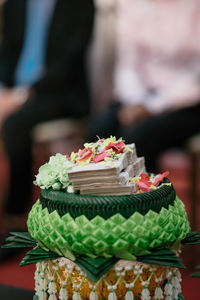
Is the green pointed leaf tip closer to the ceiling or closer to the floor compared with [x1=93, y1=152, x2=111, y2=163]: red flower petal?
closer to the floor

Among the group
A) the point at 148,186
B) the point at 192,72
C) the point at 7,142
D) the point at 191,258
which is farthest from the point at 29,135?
the point at 148,186

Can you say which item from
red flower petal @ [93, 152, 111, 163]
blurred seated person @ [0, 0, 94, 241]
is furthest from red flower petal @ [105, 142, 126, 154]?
blurred seated person @ [0, 0, 94, 241]

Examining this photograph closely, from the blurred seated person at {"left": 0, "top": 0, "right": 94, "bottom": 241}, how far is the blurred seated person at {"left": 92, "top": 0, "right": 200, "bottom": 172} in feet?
0.76

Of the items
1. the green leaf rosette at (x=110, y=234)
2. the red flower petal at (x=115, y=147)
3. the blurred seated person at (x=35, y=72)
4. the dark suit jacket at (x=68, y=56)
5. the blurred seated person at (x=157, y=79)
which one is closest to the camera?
the green leaf rosette at (x=110, y=234)

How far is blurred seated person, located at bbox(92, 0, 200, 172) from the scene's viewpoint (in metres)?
1.87

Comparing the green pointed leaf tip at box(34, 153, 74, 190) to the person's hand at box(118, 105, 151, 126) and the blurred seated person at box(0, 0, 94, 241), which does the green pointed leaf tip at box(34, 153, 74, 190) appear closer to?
the person's hand at box(118, 105, 151, 126)

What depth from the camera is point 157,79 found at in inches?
79.7

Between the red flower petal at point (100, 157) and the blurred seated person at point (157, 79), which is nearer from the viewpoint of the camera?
the red flower petal at point (100, 157)

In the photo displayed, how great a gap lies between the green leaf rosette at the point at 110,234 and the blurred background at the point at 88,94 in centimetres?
96

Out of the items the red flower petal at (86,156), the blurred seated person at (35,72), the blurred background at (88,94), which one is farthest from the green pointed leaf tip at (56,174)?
the blurred seated person at (35,72)

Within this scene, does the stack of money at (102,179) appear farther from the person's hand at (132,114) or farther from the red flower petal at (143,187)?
the person's hand at (132,114)

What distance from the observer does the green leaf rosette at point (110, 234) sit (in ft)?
2.16

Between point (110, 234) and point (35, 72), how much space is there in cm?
196

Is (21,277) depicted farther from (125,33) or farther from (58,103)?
(125,33)
